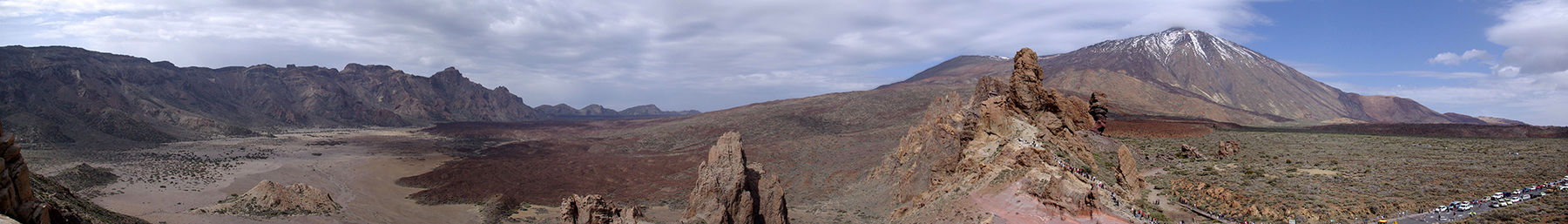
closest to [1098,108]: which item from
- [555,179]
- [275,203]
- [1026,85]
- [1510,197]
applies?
[1026,85]

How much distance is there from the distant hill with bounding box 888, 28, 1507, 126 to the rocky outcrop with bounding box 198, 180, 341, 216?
73346 millimetres

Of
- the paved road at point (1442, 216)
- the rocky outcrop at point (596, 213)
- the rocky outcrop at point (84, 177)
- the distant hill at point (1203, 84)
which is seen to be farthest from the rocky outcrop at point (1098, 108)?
the rocky outcrop at point (84, 177)

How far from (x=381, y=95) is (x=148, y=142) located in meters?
85.5

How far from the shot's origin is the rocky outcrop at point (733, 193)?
72.5ft

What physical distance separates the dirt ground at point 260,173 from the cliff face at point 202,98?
34.0 ft

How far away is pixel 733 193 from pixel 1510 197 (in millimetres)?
22801

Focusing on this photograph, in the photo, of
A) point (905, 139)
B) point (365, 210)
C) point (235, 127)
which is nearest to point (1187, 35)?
point (905, 139)

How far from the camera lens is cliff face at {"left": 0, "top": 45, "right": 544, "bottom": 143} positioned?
2955 inches

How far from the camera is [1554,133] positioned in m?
39.0

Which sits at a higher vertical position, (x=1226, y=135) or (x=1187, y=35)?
(x=1187, y=35)

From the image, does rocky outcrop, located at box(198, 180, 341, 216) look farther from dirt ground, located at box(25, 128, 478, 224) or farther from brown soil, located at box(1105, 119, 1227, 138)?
brown soil, located at box(1105, 119, 1227, 138)

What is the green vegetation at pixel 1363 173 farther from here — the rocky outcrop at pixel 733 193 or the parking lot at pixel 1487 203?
the rocky outcrop at pixel 733 193

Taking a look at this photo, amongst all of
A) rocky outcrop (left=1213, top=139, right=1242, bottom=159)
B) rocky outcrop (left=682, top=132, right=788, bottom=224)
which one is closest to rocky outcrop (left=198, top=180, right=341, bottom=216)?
rocky outcrop (left=682, top=132, right=788, bottom=224)

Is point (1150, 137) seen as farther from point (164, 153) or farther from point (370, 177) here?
point (164, 153)
